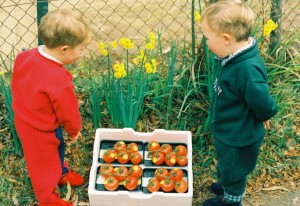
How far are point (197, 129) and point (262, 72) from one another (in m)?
1.31

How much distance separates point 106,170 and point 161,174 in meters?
0.36

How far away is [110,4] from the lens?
5496 millimetres

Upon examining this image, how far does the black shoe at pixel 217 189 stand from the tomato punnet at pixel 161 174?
38 centimetres

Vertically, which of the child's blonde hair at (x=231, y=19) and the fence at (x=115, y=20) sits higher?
the child's blonde hair at (x=231, y=19)

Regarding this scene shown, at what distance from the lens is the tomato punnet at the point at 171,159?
3.53 metres

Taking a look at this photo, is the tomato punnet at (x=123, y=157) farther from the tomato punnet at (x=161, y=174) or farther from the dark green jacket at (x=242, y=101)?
the dark green jacket at (x=242, y=101)

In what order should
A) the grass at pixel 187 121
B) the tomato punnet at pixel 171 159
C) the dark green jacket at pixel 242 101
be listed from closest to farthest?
the dark green jacket at pixel 242 101 < the tomato punnet at pixel 171 159 < the grass at pixel 187 121

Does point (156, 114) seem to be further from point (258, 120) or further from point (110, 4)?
point (110, 4)

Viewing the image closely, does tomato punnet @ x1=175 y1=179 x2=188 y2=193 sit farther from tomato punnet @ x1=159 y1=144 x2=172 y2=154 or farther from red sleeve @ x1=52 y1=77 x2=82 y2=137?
red sleeve @ x1=52 y1=77 x2=82 y2=137

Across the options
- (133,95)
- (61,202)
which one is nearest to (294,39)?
(133,95)

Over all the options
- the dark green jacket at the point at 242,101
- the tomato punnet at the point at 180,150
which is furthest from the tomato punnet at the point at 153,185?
the dark green jacket at the point at 242,101

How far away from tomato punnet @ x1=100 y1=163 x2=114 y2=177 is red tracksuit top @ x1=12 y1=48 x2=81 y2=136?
0.51 m

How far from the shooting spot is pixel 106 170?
3418 mm

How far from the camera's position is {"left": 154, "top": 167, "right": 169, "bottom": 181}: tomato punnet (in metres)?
3.40
